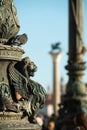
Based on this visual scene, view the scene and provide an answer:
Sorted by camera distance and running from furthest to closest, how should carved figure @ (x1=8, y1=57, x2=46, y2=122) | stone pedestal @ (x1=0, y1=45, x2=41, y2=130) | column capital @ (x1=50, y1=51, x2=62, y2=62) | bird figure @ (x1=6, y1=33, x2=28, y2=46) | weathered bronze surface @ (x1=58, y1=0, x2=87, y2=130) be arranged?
column capital @ (x1=50, y1=51, x2=62, y2=62)
weathered bronze surface @ (x1=58, y1=0, x2=87, y2=130)
bird figure @ (x1=6, y1=33, x2=28, y2=46)
carved figure @ (x1=8, y1=57, x2=46, y2=122)
stone pedestal @ (x1=0, y1=45, x2=41, y2=130)

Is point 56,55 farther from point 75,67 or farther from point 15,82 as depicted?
point 15,82

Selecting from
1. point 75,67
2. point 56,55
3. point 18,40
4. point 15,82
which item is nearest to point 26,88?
point 15,82

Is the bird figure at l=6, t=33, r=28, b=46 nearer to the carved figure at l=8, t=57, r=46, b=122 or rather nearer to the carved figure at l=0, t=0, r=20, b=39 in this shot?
the carved figure at l=0, t=0, r=20, b=39

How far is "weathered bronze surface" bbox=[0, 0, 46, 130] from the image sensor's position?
6.26 meters

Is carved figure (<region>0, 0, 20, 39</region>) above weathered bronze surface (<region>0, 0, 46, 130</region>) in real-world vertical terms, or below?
above

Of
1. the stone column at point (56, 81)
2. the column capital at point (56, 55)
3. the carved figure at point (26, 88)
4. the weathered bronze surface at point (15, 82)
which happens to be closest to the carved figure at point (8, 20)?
the weathered bronze surface at point (15, 82)

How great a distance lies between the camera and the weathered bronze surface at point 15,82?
6262mm

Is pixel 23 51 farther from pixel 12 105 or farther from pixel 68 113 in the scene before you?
pixel 68 113

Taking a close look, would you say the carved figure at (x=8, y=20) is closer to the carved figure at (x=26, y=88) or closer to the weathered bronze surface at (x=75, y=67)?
the carved figure at (x=26, y=88)

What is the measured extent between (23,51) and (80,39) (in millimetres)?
9667

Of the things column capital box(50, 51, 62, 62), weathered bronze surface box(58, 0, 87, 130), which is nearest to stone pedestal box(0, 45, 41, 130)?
weathered bronze surface box(58, 0, 87, 130)

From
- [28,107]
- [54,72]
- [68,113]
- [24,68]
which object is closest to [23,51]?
[24,68]

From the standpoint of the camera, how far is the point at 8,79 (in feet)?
21.0

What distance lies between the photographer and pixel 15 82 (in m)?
6.39
